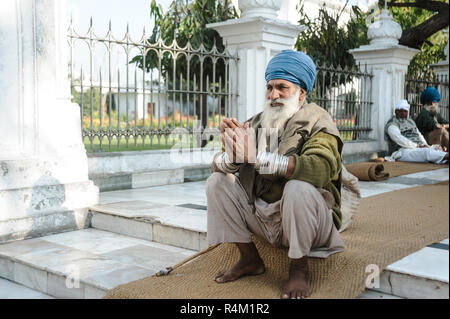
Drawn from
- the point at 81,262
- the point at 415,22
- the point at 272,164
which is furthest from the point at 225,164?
the point at 415,22

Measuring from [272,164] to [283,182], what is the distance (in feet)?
0.87

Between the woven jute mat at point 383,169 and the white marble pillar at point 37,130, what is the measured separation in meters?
3.36

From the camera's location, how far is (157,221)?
3.62m

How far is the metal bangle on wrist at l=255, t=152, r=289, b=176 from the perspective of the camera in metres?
2.25

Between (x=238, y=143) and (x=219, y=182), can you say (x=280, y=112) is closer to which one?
(x=238, y=143)

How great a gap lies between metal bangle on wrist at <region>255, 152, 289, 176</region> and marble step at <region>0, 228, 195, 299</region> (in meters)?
1.06

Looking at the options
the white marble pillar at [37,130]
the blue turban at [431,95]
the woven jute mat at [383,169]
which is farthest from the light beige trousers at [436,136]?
the white marble pillar at [37,130]

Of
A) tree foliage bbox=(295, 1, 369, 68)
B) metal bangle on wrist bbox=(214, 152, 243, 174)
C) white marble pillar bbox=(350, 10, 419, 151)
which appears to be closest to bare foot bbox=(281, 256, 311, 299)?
metal bangle on wrist bbox=(214, 152, 243, 174)

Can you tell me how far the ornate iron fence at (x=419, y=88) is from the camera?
935cm

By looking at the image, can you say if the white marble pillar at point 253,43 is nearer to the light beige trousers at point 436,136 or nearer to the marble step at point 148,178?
the marble step at point 148,178

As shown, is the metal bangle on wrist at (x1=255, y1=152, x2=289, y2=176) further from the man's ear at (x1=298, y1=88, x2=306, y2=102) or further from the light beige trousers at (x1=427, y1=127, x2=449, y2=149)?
the light beige trousers at (x1=427, y1=127, x2=449, y2=149)

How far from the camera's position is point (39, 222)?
12.5 ft

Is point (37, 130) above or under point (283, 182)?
above

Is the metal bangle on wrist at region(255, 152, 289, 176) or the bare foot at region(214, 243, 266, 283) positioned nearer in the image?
the metal bangle on wrist at region(255, 152, 289, 176)
